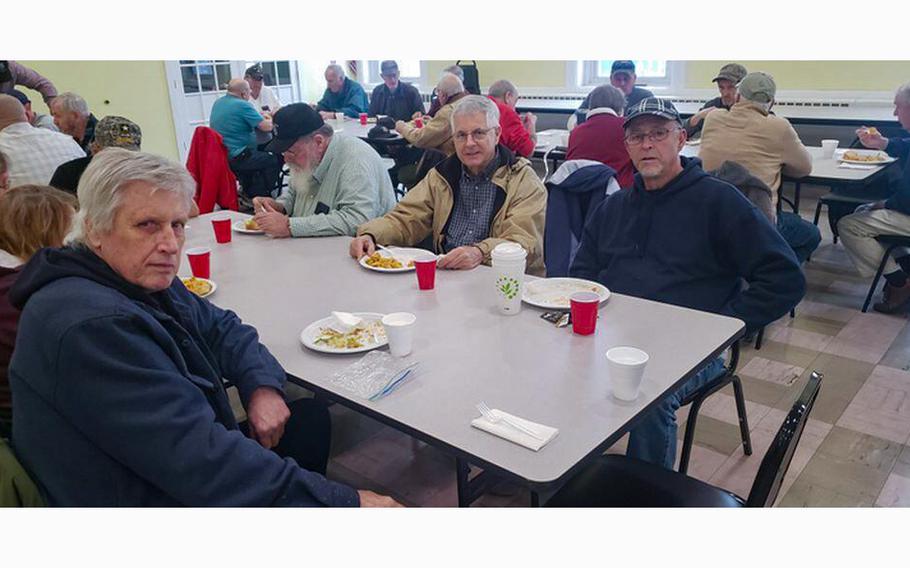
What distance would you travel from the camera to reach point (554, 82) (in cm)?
790

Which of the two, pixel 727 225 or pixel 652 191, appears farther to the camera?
pixel 652 191

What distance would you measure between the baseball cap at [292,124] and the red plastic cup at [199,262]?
0.83 metres

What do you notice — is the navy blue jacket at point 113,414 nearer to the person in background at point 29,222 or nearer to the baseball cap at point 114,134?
the person in background at point 29,222

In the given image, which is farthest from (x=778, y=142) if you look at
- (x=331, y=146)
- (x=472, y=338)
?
(x=472, y=338)

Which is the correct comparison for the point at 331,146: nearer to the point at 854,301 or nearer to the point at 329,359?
the point at 329,359

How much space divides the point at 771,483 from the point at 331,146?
7.64ft

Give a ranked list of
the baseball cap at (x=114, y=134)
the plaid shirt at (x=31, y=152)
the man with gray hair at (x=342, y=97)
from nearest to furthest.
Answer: the baseball cap at (x=114, y=134) < the plaid shirt at (x=31, y=152) < the man with gray hair at (x=342, y=97)

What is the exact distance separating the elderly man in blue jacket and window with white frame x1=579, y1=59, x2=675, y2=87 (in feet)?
20.2

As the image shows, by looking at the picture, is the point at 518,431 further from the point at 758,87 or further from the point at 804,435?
the point at 758,87

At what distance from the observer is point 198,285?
7.15ft

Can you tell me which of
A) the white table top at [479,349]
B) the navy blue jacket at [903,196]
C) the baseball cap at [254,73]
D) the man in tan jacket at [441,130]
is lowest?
the navy blue jacket at [903,196]

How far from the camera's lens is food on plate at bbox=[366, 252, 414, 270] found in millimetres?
2352

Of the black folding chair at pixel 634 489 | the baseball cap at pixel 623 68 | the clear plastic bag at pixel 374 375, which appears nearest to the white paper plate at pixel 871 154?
the baseball cap at pixel 623 68

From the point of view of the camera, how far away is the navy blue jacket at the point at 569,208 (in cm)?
281
